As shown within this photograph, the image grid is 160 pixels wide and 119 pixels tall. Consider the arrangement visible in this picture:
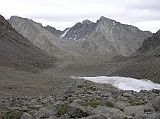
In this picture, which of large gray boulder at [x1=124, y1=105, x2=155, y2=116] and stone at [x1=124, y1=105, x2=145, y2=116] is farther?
stone at [x1=124, y1=105, x2=145, y2=116]

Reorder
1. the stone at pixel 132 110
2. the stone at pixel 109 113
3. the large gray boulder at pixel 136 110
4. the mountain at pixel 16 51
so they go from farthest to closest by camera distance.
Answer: the mountain at pixel 16 51 → the stone at pixel 132 110 → the large gray boulder at pixel 136 110 → the stone at pixel 109 113

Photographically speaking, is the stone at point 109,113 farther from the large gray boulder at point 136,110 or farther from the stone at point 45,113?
the stone at point 45,113

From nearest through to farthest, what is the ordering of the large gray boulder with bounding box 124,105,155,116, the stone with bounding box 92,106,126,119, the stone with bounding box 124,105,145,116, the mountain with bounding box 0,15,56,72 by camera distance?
the stone with bounding box 92,106,126,119 → the large gray boulder with bounding box 124,105,155,116 → the stone with bounding box 124,105,145,116 → the mountain with bounding box 0,15,56,72

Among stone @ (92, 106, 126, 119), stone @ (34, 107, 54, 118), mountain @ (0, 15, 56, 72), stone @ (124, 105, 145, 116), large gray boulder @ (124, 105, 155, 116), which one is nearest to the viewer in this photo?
stone @ (92, 106, 126, 119)

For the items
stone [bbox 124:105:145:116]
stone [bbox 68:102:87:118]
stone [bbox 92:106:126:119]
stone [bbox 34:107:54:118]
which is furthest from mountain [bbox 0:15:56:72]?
stone [bbox 92:106:126:119]

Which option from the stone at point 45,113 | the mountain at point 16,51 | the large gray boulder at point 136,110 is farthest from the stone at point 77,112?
the mountain at point 16,51

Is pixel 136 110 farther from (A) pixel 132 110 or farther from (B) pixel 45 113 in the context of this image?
(B) pixel 45 113

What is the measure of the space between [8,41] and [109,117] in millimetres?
87648

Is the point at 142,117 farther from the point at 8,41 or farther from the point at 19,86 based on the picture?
the point at 8,41

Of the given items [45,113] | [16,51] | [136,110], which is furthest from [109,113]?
[16,51]

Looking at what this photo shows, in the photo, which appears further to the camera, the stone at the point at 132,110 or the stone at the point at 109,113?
the stone at the point at 132,110

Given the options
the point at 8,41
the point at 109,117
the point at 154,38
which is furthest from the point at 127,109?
the point at 154,38

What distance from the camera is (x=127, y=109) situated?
14781 millimetres

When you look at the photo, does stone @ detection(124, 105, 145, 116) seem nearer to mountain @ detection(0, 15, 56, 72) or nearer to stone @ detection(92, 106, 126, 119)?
stone @ detection(92, 106, 126, 119)
